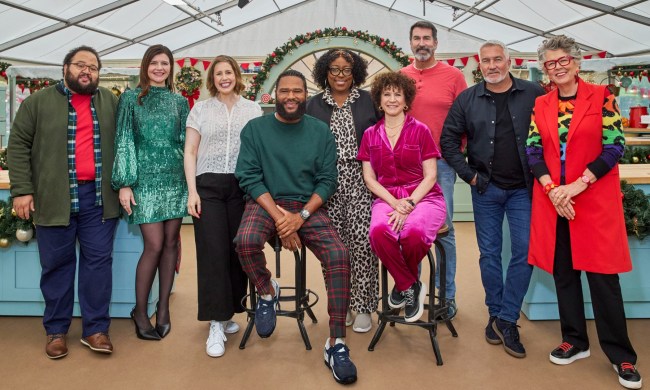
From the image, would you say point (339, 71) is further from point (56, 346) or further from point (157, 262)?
point (56, 346)

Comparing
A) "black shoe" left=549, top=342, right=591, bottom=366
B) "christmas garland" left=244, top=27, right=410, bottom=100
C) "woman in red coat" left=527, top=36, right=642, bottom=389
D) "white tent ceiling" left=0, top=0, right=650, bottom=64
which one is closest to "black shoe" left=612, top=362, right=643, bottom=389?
"woman in red coat" left=527, top=36, right=642, bottom=389

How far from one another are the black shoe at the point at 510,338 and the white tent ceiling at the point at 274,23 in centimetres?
714

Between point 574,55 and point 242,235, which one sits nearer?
point 574,55

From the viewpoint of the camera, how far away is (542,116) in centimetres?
237

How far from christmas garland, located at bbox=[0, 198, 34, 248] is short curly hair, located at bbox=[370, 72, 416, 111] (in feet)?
6.86

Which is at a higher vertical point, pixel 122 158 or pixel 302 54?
pixel 302 54

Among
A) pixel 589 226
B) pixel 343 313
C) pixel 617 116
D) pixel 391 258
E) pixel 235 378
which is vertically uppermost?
pixel 617 116

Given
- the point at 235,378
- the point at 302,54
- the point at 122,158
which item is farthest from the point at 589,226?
the point at 302,54

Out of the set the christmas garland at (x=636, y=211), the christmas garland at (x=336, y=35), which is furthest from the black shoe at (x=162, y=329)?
the christmas garland at (x=336, y=35)

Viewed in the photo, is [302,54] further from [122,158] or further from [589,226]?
[589,226]

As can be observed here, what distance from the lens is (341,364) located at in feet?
7.41

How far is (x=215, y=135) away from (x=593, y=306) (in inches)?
79.3

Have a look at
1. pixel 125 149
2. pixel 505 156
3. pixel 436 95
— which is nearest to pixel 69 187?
pixel 125 149

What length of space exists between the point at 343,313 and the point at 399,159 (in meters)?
0.83
